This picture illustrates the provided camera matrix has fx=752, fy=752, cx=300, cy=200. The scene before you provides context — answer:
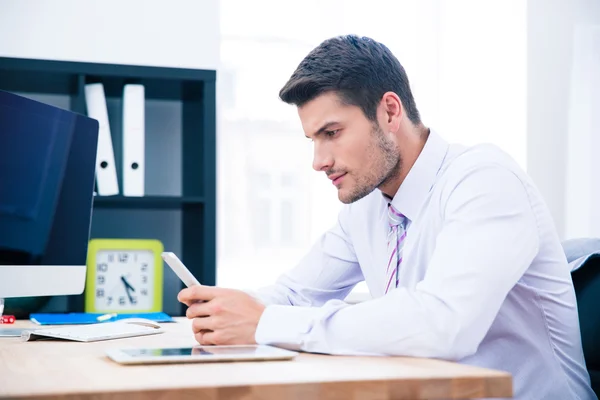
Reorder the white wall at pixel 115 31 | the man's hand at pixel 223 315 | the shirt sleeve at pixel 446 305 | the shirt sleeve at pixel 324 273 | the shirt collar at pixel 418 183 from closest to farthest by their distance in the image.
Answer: the shirt sleeve at pixel 446 305
the man's hand at pixel 223 315
the shirt collar at pixel 418 183
the shirt sleeve at pixel 324 273
the white wall at pixel 115 31

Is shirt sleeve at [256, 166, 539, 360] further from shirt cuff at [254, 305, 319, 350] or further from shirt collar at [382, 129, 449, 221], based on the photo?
shirt collar at [382, 129, 449, 221]

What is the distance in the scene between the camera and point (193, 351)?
1152 millimetres

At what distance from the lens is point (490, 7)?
10.8ft

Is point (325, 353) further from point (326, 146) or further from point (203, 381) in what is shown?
point (326, 146)

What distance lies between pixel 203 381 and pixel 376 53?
3.47 ft

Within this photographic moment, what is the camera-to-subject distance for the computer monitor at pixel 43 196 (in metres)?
1.72

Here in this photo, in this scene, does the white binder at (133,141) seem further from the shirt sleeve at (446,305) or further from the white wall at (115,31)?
the shirt sleeve at (446,305)

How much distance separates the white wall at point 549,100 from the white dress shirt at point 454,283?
1.50 m

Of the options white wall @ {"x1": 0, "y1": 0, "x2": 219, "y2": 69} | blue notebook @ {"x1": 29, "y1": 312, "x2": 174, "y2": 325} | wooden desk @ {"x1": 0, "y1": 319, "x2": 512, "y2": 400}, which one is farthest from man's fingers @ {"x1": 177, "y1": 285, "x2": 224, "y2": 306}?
white wall @ {"x1": 0, "y1": 0, "x2": 219, "y2": 69}

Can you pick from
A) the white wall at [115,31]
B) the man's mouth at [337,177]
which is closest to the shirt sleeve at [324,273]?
the man's mouth at [337,177]

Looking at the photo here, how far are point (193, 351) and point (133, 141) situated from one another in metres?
1.60

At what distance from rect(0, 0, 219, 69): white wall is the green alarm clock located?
0.72 metres

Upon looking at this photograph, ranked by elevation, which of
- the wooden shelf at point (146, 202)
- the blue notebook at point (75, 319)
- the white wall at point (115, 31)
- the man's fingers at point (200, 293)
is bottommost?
the blue notebook at point (75, 319)

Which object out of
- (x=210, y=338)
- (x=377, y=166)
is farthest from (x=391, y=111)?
(x=210, y=338)
